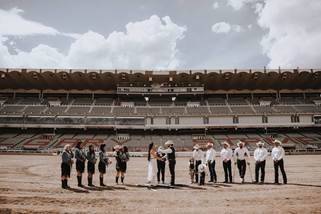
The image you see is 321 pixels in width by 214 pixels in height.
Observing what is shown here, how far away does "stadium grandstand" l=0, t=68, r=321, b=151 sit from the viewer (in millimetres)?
54438

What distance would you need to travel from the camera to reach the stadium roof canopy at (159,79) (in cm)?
5625

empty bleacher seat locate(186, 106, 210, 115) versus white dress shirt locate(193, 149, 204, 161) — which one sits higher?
empty bleacher seat locate(186, 106, 210, 115)

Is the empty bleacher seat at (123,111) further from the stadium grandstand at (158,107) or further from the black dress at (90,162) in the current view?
the black dress at (90,162)

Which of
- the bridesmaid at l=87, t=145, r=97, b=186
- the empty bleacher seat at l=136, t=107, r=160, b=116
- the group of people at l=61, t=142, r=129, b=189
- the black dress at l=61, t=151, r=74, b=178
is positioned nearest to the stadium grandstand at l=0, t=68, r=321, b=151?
the empty bleacher seat at l=136, t=107, r=160, b=116

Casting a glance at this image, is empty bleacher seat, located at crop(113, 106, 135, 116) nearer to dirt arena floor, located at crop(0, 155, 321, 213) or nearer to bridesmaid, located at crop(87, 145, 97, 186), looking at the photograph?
dirt arena floor, located at crop(0, 155, 321, 213)

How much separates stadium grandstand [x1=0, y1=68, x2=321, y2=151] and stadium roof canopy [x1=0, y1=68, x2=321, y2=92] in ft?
0.55

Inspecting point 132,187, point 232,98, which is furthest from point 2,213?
point 232,98

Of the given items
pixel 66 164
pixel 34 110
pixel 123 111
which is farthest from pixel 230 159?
pixel 34 110

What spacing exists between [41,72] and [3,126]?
10.9 meters

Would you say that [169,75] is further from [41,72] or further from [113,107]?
[41,72]

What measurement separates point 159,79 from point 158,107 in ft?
17.0

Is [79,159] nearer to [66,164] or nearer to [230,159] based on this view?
[66,164]

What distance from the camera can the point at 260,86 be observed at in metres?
60.8

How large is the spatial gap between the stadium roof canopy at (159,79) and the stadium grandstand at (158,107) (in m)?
0.17
